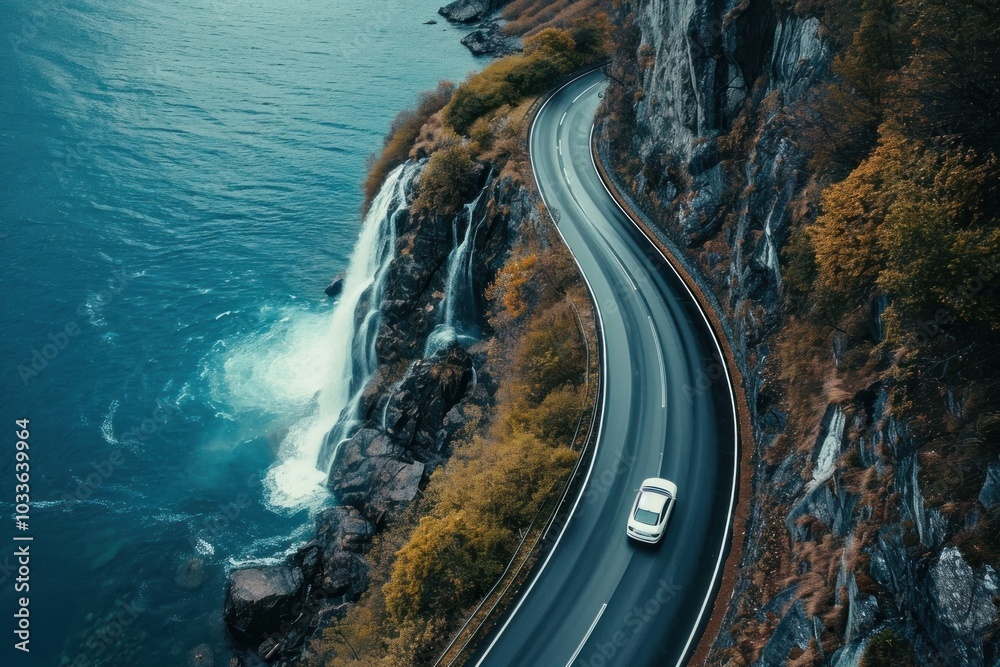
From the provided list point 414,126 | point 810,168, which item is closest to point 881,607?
point 810,168

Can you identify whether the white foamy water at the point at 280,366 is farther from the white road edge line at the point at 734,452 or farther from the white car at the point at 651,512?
the white car at the point at 651,512

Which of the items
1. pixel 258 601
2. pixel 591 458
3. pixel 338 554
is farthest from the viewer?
pixel 338 554

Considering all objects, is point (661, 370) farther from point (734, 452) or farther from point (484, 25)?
point (484, 25)

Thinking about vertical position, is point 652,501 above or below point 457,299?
above

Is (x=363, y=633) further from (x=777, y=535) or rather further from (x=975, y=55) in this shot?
(x=975, y=55)

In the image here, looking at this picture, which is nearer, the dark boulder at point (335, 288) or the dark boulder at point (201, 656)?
the dark boulder at point (201, 656)

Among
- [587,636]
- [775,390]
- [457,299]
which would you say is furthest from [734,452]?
[457,299]

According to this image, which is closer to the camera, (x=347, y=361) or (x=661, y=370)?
(x=661, y=370)

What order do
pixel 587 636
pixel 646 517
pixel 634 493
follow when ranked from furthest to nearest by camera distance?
pixel 634 493 < pixel 646 517 < pixel 587 636

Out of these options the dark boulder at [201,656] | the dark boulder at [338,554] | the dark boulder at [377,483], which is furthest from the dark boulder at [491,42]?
the dark boulder at [201,656]
